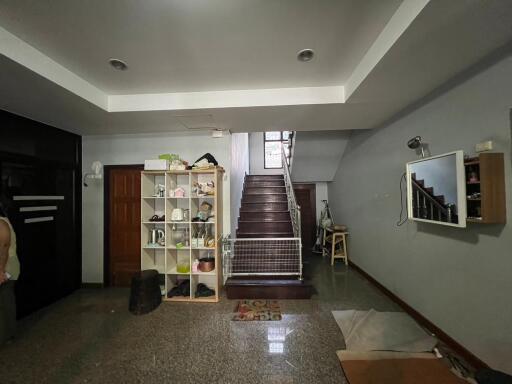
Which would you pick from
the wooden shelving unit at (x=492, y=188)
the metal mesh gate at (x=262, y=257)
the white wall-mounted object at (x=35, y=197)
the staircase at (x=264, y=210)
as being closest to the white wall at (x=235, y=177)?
the staircase at (x=264, y=210)

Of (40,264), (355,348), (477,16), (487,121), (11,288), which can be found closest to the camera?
(477,16)

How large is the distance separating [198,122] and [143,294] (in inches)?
91.6

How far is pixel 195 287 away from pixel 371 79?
3187 mm

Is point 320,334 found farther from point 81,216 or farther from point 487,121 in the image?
point 81,216

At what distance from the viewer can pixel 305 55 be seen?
1.73 metres

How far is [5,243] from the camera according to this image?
191cm

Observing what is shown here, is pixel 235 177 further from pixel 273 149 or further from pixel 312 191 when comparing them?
pixel 273 149

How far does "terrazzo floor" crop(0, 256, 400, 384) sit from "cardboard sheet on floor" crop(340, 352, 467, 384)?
0.12m

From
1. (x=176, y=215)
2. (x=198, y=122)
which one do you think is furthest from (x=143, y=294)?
(x=198, y=122)

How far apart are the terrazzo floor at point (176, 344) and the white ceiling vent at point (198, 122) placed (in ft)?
8.02

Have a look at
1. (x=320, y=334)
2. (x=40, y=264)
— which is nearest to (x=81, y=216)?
(x=40, y=264)

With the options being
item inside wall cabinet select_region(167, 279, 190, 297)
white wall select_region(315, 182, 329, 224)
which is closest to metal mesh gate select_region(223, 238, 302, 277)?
item inside wall cabinet select_region(167, 279, 190, 297)

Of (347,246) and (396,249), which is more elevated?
(396,249)

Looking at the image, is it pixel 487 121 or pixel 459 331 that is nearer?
pixel 487 121
